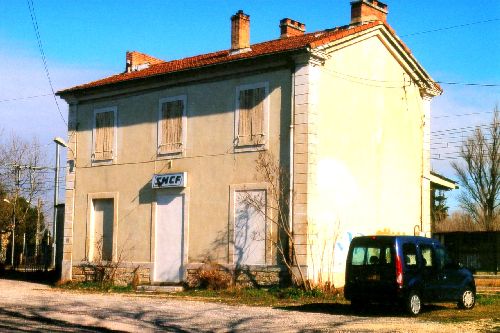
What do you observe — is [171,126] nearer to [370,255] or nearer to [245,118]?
[245,118]

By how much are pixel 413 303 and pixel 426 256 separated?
1313 millimetres

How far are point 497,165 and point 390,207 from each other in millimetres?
24556

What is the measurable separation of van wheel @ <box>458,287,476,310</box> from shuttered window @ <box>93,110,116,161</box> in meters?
14.1

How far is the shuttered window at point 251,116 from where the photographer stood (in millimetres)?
22016

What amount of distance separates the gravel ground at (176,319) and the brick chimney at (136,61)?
1297 cm

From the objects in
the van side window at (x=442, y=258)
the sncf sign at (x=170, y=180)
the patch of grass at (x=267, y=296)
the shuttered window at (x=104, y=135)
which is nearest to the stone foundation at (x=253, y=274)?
the patch of grass at (x=267, y=296)

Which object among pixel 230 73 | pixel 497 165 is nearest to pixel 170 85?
pixel 230 73

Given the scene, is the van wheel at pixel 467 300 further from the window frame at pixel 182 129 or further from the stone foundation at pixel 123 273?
the stone foundation at pixel 123 273

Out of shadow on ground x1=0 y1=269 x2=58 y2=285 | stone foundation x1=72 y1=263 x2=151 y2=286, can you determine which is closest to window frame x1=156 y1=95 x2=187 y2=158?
stone foundation x1=72 y1=263 x2=151 y2=286

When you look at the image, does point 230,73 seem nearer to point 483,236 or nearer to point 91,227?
point 91,227

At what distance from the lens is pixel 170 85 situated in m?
24.7

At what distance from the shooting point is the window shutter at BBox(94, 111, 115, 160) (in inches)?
1041

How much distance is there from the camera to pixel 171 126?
24469 mm

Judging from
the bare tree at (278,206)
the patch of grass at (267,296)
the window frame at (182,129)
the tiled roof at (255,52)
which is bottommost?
the patch of grass at (267,296)
